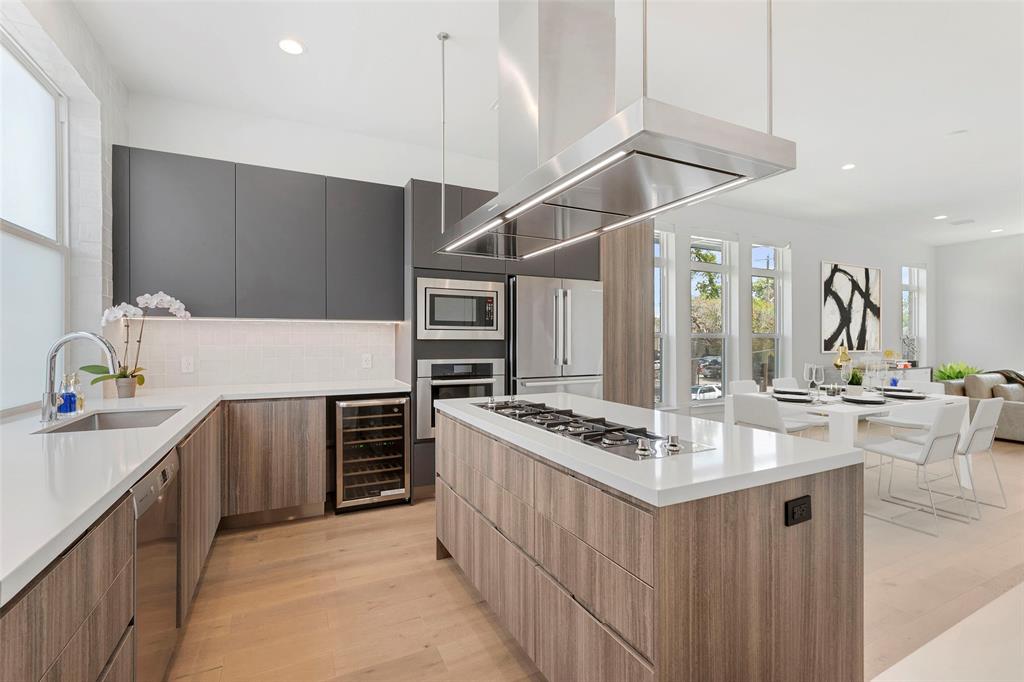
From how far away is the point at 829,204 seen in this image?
6.19m

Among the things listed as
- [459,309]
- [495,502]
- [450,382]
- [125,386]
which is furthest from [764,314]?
[125,386]

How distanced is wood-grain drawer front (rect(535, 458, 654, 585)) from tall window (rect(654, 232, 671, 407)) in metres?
4.56

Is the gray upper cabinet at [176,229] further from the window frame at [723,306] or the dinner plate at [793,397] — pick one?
the window frame at [723,306]

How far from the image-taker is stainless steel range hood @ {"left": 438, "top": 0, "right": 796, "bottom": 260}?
1238mm

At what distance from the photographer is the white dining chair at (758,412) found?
132 inches

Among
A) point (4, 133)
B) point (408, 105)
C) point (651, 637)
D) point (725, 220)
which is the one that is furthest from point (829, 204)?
point (4, 133)

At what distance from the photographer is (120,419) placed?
240 cm

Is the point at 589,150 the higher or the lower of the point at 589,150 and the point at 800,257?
the lower

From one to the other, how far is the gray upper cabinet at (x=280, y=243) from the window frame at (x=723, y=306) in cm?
434

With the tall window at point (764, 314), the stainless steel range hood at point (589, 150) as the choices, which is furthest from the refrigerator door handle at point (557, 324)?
the tall window at point (764, 314)

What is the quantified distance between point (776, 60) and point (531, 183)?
2.36 metres

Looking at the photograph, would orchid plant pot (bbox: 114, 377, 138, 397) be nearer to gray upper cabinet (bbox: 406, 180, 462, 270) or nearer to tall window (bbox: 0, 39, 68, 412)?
tall window (bbox: 0, 39, 68, 412)

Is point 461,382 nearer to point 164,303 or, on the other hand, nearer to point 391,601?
point 391,601

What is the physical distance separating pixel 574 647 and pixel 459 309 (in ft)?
8.66
